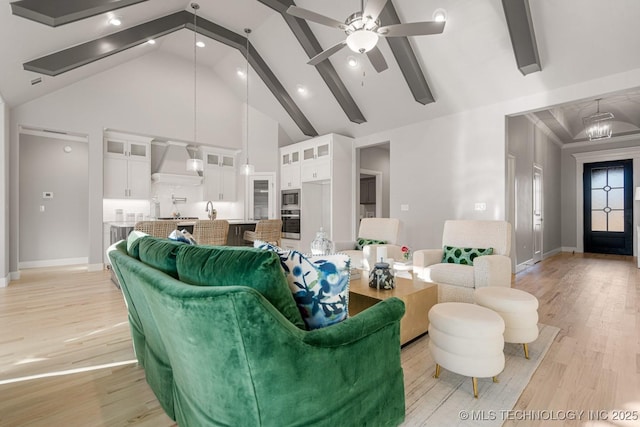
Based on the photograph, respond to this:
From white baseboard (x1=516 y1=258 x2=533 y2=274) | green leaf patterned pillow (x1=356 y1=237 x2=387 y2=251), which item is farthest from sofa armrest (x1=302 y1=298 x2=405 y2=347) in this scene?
white baseboard (x1=516 y1=258 x2=533 y2=274)

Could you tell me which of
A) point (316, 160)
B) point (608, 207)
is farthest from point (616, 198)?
point (316, 160)

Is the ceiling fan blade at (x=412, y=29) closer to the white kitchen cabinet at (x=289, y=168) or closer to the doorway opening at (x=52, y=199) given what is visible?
the white kitchen cabinet at (x=289, y=168)

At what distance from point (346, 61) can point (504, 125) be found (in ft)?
8.60

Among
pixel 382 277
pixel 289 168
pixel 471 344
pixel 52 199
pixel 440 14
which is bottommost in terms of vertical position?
pixel 471 344

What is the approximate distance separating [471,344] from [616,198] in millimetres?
8293

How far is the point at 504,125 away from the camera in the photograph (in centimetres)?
434

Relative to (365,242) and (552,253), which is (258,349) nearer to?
(365,242)

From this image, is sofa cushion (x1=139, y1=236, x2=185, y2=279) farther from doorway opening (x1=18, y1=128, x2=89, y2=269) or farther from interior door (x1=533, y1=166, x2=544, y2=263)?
interior door (x1=533, y1=166, x2=544, y2=263)

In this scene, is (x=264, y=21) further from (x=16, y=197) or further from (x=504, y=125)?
(x=16, y=197)

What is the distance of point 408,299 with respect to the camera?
2230 millimetres

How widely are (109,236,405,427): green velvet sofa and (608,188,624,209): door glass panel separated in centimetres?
882

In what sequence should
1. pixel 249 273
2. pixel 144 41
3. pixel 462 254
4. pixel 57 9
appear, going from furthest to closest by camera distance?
pixel 144 41 < pixel 462 254 < pixel 57 9 < pixel 249 273

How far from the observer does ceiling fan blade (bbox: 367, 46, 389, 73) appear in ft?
14.1

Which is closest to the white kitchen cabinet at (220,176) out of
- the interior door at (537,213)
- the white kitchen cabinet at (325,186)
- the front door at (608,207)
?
the white kitchen cabinet at (325,186)
